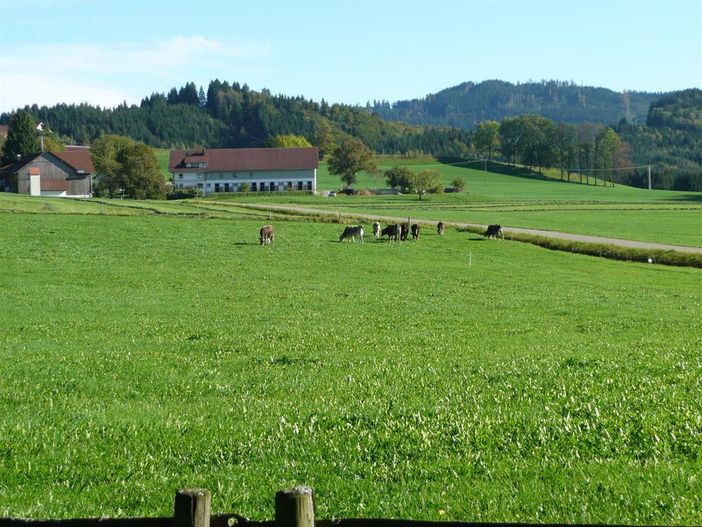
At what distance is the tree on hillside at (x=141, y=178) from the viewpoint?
125 meters

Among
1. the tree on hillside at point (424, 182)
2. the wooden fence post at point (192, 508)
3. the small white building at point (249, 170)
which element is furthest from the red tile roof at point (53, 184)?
the wooden fence post at point (192, 508)

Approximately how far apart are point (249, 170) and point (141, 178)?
5818 cm

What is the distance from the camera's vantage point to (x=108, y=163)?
132000 mm

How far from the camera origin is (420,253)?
170 feet

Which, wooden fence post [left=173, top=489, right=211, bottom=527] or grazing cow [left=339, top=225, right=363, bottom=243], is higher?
wooden fence post [left=173, top=489, right=211, bottom=527]

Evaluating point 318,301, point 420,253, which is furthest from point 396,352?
point 420,253

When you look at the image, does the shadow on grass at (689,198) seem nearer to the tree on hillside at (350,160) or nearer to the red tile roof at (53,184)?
the tree on hillside at (350,160)

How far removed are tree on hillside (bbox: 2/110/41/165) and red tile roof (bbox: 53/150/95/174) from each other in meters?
20.1

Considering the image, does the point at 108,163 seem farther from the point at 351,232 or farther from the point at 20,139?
the point at 351,232

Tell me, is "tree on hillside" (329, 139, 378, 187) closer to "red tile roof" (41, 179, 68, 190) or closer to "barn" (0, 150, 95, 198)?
"barn" (0, 150, 95, 198)

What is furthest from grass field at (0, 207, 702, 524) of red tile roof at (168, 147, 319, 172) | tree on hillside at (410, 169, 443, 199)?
red tile roof at (168, 147, 319, 172)

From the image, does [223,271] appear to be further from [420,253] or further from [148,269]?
[420,253]

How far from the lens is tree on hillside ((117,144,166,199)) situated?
125 meters

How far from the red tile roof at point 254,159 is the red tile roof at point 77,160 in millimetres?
48863
